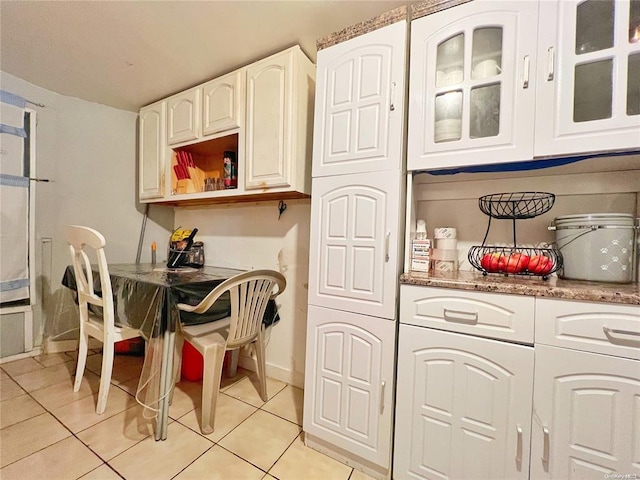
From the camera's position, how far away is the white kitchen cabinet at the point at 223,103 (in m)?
1.75

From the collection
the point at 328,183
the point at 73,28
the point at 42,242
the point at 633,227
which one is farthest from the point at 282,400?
the point at 73,28

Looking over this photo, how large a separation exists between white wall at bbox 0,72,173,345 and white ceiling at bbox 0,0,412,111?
0.24 metres

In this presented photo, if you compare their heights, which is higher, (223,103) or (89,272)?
(223,103)

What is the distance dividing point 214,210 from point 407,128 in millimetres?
1800

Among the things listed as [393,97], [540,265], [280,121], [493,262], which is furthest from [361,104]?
[540,265]

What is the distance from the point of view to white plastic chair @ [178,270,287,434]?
132 centimetres

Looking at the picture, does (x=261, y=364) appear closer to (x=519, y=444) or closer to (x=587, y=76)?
(x=519, y=444)

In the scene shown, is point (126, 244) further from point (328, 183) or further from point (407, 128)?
point (407, 128)

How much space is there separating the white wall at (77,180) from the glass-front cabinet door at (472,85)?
104 inches

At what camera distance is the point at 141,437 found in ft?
4.32

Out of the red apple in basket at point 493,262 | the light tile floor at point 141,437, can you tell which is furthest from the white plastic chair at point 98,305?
the red apple in basket at point 493,262

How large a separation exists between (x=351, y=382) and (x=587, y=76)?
1467mm

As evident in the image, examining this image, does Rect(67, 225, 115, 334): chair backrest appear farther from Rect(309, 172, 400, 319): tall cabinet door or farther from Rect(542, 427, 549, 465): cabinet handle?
Rect(542, 427, 549, 465): cabinet handle

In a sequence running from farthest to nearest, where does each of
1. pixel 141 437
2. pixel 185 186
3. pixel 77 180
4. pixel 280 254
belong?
pixel 77 180 < pixel 185 186 < pixel 280 254 < pixel 141 437
